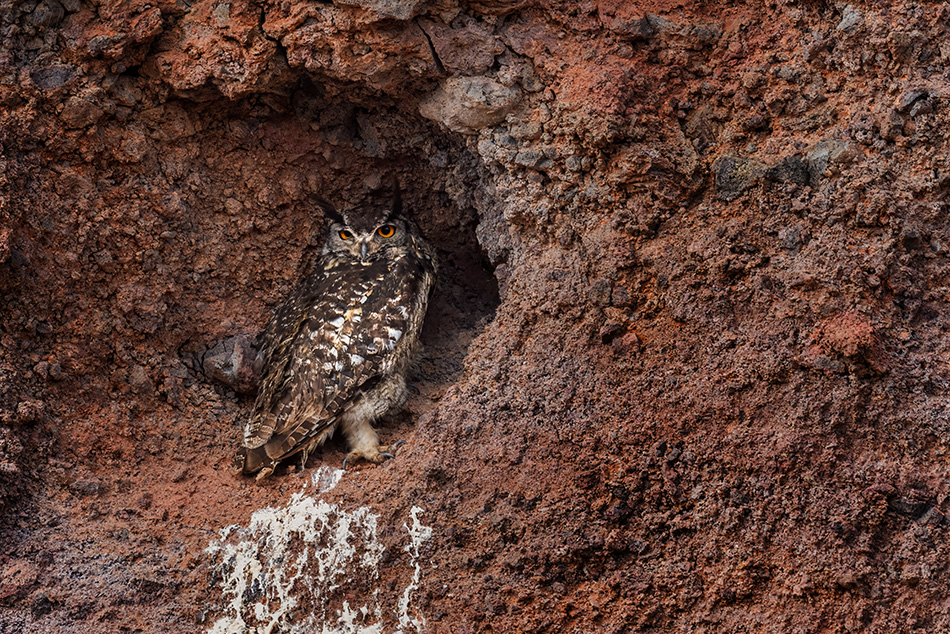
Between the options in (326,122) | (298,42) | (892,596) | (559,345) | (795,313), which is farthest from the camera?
(326,122)

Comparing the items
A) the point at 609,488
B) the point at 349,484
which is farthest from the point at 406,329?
the point at 609,488

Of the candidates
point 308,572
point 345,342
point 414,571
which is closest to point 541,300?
point 345,342

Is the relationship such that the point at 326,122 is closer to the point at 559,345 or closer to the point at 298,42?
the point at 298,42

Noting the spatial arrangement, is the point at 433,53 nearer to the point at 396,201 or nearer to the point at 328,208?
the point at 396,201

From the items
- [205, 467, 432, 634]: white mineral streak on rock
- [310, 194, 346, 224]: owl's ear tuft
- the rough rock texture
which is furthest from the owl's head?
[205, 467, 432, 634]: white mineral streak on rock

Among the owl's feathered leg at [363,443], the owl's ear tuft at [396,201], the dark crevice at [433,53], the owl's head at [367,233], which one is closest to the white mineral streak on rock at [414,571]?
the owl's feathered leg at [363,443]

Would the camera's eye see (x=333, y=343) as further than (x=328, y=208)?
No

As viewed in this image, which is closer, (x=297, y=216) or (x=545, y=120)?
(x=545, y=120)
